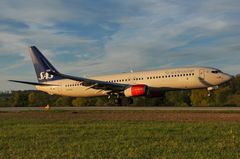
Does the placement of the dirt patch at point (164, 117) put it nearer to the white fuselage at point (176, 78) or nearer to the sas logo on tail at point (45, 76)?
the white fuselage at point (176, 78)

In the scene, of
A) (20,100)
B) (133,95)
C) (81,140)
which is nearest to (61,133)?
(81,140)

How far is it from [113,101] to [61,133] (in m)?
29.9

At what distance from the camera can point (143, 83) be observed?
126 feet

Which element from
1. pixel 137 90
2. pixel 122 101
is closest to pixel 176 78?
pixel 137 90

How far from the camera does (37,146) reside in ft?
34.4

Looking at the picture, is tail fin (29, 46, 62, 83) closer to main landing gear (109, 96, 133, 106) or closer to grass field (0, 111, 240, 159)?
main landing gear (109, 96, 133, 106)

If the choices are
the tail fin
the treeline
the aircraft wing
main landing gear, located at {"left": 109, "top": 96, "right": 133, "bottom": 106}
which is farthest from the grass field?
the treeline

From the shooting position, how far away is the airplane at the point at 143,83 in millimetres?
36031

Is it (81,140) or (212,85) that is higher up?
(212,85)

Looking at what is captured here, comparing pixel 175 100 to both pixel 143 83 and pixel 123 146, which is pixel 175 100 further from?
pixel 123 146

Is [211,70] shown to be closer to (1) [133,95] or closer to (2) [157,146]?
(1) [133,95]

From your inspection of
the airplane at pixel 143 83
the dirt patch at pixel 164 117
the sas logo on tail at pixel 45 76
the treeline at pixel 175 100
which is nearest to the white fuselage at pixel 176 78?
the airplane at pixel 143 83

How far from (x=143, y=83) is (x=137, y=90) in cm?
196

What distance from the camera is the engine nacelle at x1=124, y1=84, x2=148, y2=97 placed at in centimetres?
3664
